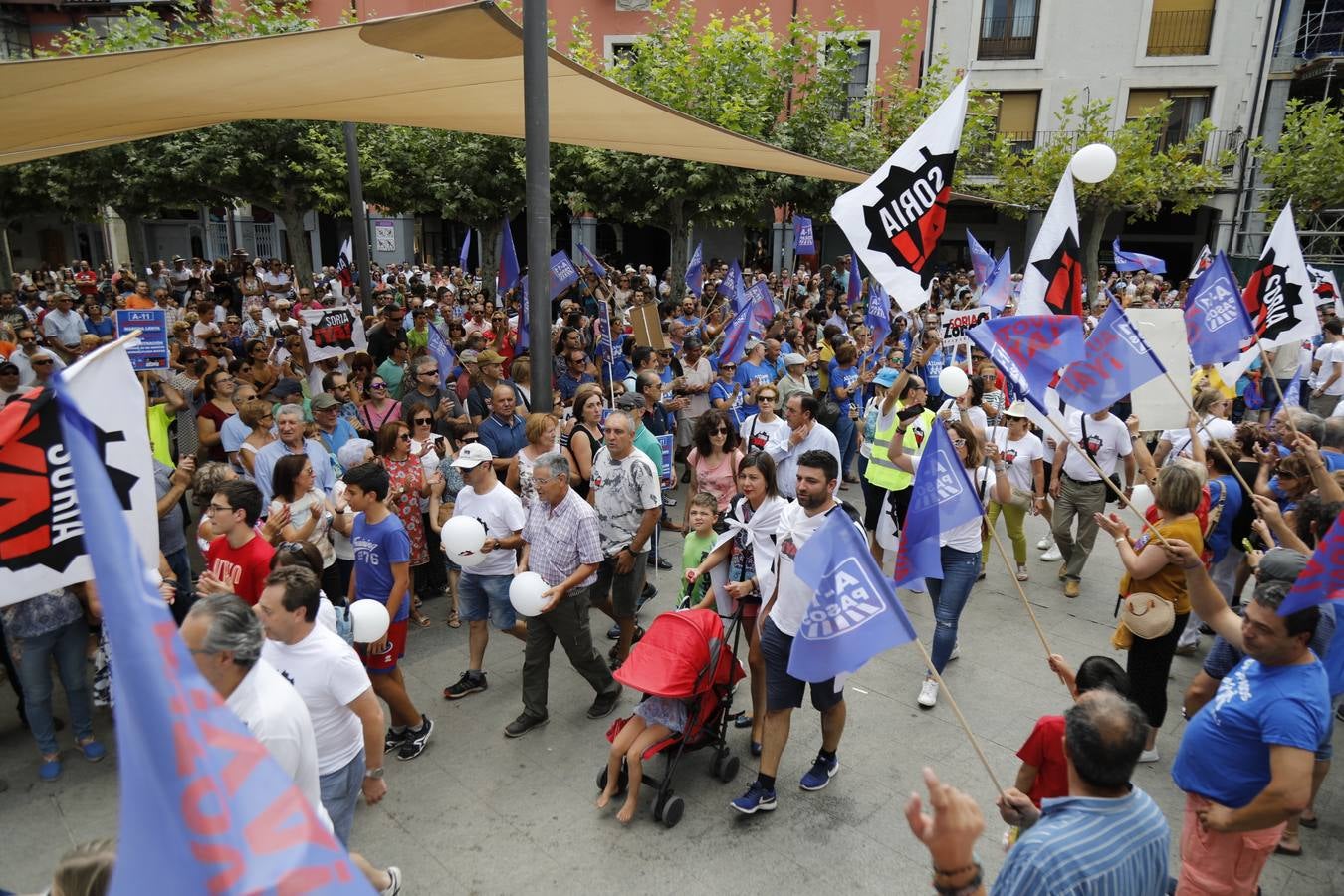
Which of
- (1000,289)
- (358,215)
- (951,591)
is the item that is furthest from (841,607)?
(358,215)

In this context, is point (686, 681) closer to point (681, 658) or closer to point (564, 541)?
point (681, 658)

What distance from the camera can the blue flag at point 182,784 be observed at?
1277 millimetres

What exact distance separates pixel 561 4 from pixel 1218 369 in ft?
89.4

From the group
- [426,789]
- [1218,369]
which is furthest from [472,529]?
[1218,369]

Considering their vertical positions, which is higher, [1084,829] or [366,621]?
[1084,829]

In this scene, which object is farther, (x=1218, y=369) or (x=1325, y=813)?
(x=1218, y=369)

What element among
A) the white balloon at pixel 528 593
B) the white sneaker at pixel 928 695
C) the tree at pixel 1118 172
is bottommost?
the white sneaker at pixel 928 695

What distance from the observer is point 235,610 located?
2688 mm

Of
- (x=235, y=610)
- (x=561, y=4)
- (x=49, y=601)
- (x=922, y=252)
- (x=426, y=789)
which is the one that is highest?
(x=561, y=4)

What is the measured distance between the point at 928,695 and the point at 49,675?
199 inches

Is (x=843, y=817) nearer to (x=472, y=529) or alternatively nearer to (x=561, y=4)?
(x=472, y=529)

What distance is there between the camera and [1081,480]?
714 centimetres

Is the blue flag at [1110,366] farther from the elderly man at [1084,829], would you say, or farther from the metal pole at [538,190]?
the metal pole at [538,190]

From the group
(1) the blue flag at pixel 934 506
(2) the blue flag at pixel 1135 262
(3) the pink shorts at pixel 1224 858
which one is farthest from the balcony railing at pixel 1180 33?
(3) the pink shorts at pixel 1224 858
